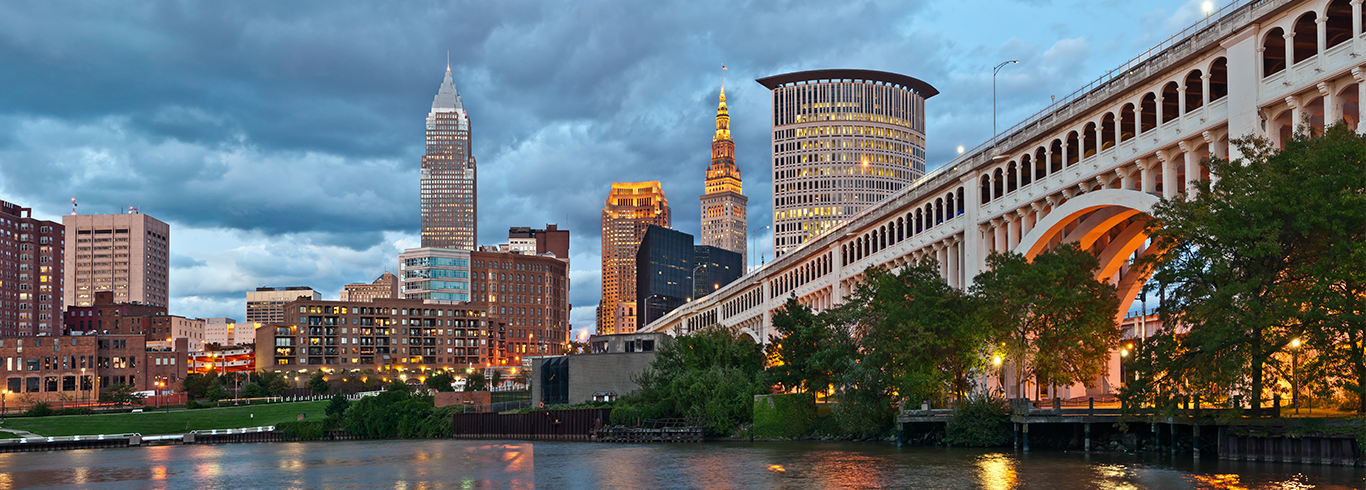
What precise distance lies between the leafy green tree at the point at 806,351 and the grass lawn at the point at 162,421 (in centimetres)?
7316

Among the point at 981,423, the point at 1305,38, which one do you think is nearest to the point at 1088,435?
the point at 981,423

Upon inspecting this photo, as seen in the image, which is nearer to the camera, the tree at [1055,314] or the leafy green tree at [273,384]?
the tree at [1055,314]

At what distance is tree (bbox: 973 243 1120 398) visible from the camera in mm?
65562

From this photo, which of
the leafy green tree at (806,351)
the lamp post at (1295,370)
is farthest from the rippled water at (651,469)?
the leafy green tree at (806,351)

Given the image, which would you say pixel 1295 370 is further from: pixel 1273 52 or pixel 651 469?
pixel 651 469

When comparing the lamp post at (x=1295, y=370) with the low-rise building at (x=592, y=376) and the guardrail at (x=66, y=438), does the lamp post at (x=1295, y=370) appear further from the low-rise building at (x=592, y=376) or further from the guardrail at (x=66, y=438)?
the guardrail at (x=66, y=438)

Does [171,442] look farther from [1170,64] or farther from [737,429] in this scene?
[1170,64]

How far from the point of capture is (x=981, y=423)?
6994 centimetres

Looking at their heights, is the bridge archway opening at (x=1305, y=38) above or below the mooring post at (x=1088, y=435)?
above

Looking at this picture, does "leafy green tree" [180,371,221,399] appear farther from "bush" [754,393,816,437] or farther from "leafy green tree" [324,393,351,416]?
"bush" [754,393,816,437]

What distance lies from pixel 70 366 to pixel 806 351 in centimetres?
15043

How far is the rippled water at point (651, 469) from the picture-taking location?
49875 millimetres

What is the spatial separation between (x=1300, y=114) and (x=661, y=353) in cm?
6580

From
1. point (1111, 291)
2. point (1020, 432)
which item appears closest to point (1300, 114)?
point (1111, 291)
